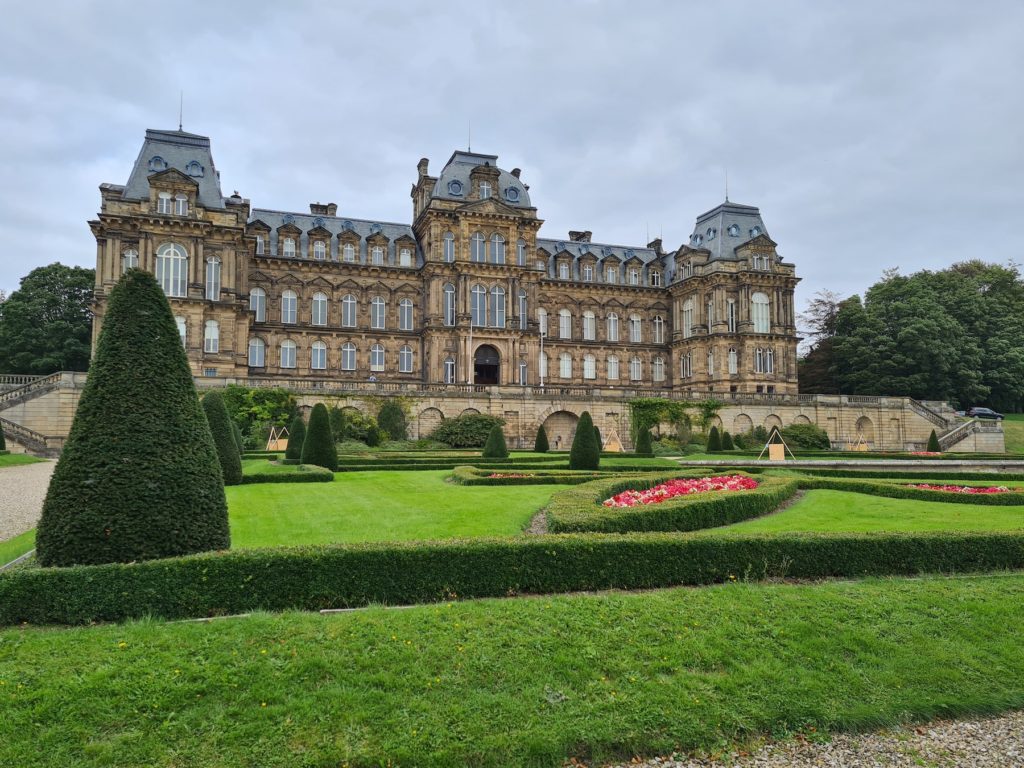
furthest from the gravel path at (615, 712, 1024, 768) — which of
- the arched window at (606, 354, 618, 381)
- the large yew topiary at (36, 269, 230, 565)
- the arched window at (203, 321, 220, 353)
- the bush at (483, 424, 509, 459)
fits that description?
the arched window at (606, 354, 618, 381)

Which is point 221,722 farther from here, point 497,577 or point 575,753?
point 497,577

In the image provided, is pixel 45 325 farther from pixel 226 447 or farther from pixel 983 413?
pixel 983 413

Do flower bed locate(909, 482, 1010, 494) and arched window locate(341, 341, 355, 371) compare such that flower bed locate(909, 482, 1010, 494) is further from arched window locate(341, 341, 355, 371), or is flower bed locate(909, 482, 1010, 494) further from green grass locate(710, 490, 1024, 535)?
arched window locate(341, 341, 355, 371)

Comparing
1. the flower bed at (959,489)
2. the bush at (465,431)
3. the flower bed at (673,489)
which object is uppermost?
the bush at (465,431)

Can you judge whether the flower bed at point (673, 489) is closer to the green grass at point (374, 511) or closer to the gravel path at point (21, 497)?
the green grass at point (374, 511)

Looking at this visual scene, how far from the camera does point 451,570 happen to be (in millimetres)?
9688

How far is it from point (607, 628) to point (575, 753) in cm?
197

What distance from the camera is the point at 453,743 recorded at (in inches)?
261

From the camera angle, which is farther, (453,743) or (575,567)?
(575,567)

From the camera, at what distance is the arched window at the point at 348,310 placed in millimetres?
55750

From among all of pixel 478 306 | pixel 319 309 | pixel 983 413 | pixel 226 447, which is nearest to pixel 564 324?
pixel 478 306

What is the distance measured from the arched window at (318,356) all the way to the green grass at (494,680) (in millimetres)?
47754

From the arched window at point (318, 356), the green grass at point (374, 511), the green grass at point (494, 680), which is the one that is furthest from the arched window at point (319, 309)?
the green grass at point (494, 680)

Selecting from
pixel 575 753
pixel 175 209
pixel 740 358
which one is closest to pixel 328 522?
pixel 575 753
